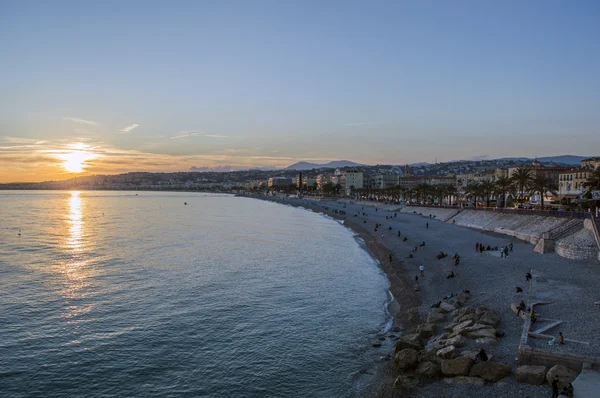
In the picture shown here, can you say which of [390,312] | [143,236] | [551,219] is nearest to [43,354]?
[390,312]

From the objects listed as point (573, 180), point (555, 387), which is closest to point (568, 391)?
point (555, 387)

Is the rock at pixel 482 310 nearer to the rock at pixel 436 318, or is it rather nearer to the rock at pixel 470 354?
the rock at pixel 436 318

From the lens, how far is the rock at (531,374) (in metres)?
12.4

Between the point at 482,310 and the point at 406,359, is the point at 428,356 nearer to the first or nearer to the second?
the point at 406,359

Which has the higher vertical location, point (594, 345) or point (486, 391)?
point (594, 345)

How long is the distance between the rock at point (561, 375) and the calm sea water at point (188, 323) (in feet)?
18.1

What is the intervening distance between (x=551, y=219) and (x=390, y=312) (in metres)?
22.5

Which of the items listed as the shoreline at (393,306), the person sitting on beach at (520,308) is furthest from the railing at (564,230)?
the person sitting on beach at (520,308)

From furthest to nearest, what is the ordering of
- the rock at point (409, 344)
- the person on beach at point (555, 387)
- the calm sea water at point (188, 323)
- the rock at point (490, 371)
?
the rock at point (409, 344), the calm sea water at point (188, 323), the rock at point (490, 371), the person on beach at point (555, 387)

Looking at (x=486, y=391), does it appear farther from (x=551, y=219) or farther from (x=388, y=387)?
(x=551, y=219)

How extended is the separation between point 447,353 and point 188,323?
1148 cm

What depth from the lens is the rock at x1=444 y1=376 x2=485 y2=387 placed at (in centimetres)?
1320

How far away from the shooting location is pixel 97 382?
49.9 ft

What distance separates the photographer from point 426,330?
1828 cm
